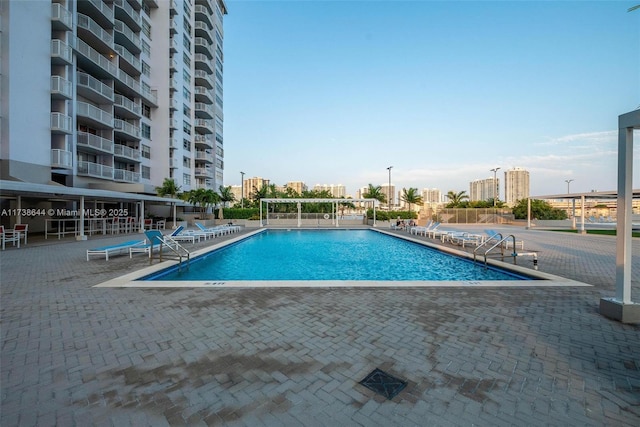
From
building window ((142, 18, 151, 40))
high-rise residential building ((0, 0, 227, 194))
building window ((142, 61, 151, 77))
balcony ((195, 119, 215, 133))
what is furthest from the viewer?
balcony ((195, 119, 215, 133))

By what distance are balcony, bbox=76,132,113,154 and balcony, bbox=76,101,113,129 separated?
1.12 meters

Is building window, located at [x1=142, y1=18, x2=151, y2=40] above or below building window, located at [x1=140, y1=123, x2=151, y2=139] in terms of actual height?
above

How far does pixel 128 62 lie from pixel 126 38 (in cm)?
196

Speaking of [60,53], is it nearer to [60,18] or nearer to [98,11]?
[60,18]

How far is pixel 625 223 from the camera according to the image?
4.16 meters

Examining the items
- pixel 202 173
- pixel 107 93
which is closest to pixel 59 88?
pixel 107 93

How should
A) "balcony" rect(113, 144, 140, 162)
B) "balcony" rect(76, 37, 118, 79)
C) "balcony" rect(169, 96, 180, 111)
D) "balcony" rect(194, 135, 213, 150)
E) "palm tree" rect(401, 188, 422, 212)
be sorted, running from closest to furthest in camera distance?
"balcony" rect(76, 37, 118, 79) → "balcony" rect(113, 144, 140, 162) → "balcony" rect(169, 96, 180, 111) → "palm tree" rect(401, 188, 422, 212) → "balcony" rect(194, 135, 213, 150)

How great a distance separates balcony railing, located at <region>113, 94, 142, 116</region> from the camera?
24969 mm

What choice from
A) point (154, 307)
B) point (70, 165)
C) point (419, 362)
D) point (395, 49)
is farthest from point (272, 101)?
point (419, 362)

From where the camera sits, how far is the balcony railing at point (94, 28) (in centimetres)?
2105

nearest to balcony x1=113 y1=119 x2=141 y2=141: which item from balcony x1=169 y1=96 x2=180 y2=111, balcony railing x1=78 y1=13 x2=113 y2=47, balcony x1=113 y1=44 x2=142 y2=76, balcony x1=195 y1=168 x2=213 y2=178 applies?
balcony x1=113 y1=44 x2=142 y2=76

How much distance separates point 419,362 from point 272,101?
2904cm

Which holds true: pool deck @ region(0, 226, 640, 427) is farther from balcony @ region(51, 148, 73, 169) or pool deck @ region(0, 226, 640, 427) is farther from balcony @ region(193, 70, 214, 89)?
balcony @ region(193, 70, 214, 89)

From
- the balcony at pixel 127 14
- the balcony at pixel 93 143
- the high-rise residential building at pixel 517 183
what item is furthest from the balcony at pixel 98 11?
the high-rise residential building at pixel 517 183
